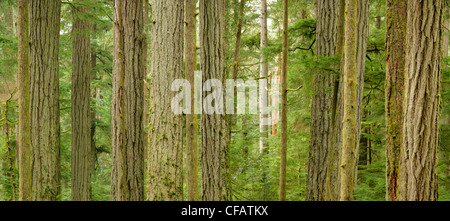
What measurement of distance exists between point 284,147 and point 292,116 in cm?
397

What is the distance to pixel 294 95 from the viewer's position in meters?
10.9

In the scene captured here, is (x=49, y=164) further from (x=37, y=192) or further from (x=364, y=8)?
(x=364, y=8)

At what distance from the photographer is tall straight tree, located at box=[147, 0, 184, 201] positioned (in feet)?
15.6

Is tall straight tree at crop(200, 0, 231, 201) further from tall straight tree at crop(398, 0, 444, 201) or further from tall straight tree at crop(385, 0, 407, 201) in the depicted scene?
tall straight tree at crop(398, 0, 444, 201)

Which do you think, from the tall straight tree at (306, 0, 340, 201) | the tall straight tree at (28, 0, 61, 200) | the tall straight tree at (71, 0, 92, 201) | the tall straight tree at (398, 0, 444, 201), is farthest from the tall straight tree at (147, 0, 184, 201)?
the tall straight tree at (71, 0, 92, 201)

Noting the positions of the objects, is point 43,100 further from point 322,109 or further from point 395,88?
point 395,88

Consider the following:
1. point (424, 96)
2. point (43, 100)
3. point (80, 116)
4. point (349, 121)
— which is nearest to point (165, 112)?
point (349, 121)

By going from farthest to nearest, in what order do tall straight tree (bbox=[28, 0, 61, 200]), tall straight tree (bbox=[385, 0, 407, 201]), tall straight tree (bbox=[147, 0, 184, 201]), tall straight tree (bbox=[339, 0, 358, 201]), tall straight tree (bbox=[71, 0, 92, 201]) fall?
tall straight tree (bbox=[71, 0, 92, 201]) < tall straight tree (bbox=[28, 0, 61, 200]) < tall straight tree (bbox=[147, 0, 184, 201]) < tall straight tree (bbox=[385, 0, 407, 201]) < tall straight tree (bbox=[339, 0, 358, 201])

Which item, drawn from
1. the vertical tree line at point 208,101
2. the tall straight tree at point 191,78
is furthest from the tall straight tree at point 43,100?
the tall straight tree at point 191,78

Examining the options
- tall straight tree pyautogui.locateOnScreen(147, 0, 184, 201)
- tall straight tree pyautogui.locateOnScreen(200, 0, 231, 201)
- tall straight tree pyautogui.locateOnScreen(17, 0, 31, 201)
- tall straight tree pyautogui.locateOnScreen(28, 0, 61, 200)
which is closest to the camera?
tall straight tree pyautogui.locateOnScreen(17, 0, 31, 201)

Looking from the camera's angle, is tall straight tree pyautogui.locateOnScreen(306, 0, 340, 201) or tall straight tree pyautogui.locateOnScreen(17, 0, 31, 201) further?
tall straight tree pyautogui.locateOnScreen(306, 0, 340, 201)

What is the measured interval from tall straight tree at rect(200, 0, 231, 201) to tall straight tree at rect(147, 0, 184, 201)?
66.4 inches

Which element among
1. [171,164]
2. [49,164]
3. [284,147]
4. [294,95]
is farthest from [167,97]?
[294,95]

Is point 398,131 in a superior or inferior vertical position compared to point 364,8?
inferior
